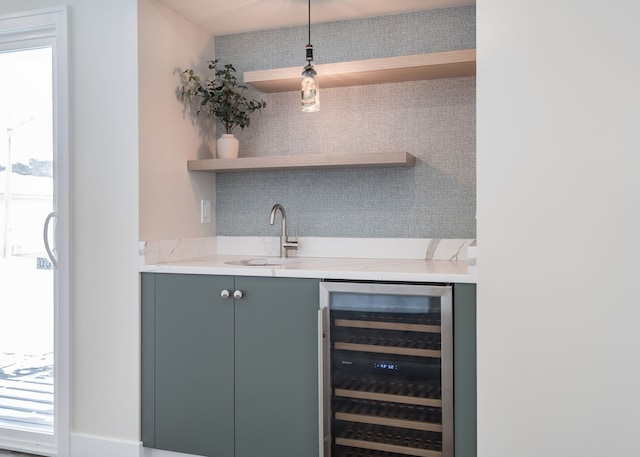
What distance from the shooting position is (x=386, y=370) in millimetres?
2145

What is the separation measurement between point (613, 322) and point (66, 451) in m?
2.38

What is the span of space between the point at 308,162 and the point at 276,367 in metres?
0.93

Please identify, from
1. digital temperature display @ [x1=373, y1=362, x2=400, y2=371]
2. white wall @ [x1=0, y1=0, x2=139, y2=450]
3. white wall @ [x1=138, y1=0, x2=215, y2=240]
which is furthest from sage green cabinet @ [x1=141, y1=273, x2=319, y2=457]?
white wall @ [x1=138, y1=0, x2=215, y2=240]

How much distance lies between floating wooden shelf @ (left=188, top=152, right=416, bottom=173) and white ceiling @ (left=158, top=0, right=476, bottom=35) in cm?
70

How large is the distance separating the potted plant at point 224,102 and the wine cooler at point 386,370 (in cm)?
105

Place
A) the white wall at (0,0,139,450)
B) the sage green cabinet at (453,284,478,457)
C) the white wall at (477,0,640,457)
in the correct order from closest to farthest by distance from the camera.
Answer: the white wall at (477,0,640,457) < the sage green cabinet at (453,284,478,457) < the white wall at (0,0,139,450)

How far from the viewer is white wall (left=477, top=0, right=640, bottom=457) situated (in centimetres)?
168

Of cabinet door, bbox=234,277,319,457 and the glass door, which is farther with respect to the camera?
the glass door

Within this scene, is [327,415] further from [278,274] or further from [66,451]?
[66,451]

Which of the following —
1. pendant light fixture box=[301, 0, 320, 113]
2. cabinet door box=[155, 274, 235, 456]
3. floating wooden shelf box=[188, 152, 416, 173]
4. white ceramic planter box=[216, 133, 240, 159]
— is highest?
pendant light fixture box=[301, 0, 320, 113]

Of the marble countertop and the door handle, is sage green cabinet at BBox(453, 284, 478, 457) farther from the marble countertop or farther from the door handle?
the door handle

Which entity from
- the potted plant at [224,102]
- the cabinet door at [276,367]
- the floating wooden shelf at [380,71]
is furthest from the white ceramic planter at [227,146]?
the cabinet door at [276,367]

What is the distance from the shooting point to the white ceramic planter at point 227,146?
9.27 feet

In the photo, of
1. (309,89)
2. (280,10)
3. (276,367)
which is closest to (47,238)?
(276,367)
